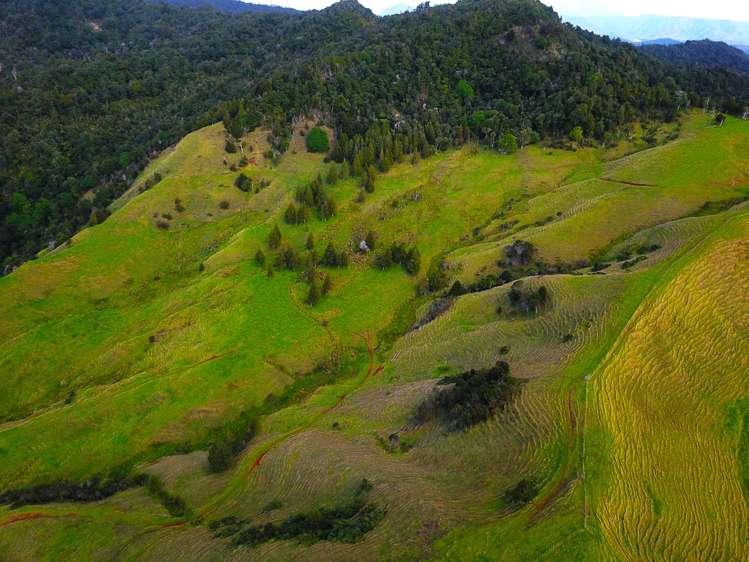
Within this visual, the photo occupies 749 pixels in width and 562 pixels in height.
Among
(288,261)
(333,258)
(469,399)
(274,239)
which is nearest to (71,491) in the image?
(469,399)

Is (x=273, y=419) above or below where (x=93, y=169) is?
below

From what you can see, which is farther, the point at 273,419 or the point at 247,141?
the point at 247,141

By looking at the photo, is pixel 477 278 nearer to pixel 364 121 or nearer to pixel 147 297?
pixel 147 297

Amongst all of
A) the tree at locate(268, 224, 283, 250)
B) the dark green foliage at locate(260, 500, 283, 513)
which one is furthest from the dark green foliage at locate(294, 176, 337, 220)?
the dark green foliage at locate(260, 500, 283, 513)

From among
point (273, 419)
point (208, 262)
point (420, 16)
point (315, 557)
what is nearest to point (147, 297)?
point (208, 262)

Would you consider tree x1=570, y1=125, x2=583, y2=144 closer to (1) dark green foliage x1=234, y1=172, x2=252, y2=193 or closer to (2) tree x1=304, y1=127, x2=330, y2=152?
(2) tree x1=304, y1=127, x2=330, y2=152

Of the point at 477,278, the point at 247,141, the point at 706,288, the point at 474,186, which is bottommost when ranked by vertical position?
the point at 477,278

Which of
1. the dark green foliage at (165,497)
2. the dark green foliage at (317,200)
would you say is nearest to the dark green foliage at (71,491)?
the dark green foliage at (165,497)
